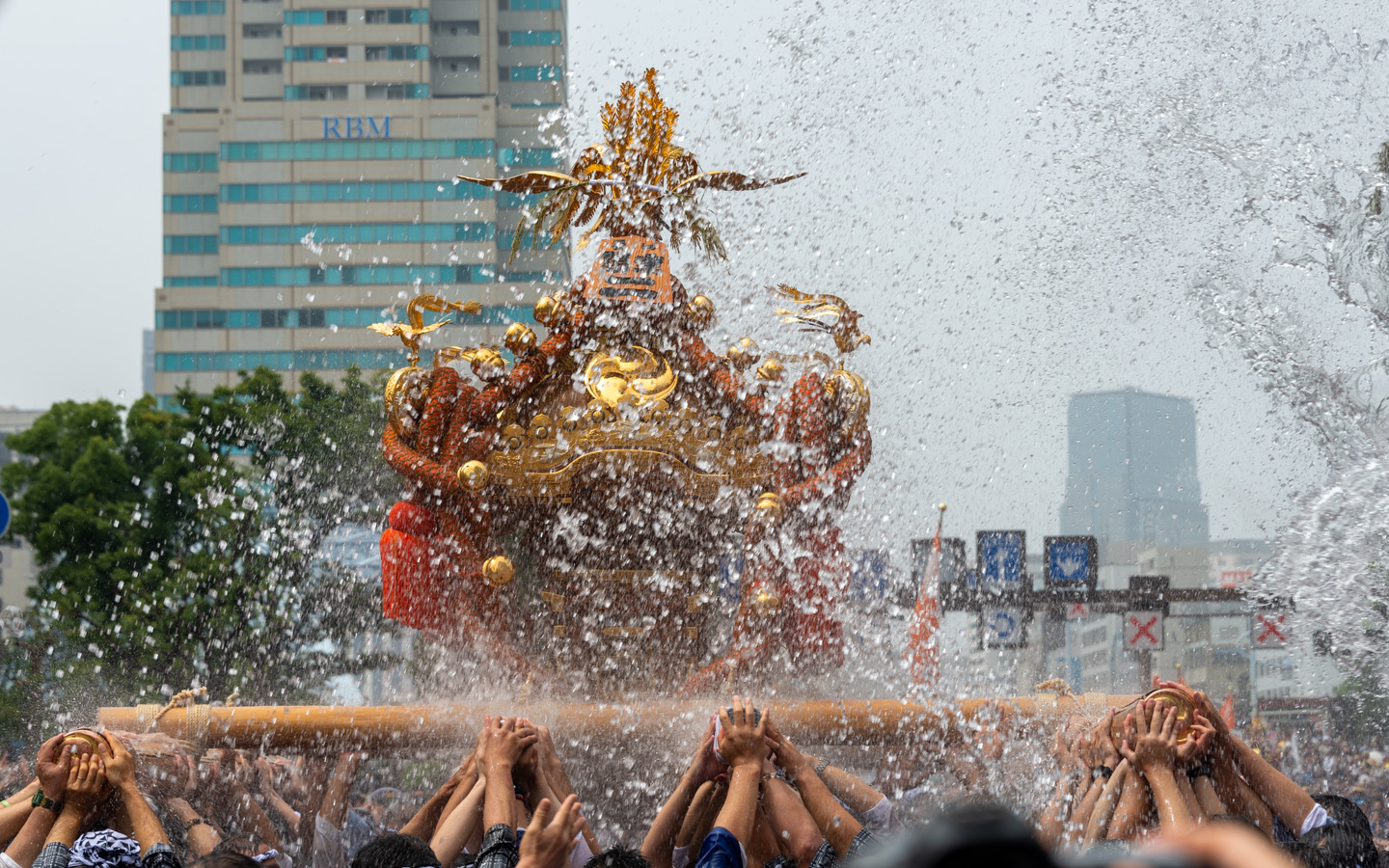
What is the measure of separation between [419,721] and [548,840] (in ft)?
9.72

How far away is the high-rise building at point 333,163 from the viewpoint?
38819mm

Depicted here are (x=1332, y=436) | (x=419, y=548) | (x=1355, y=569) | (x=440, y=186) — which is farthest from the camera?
(x=440, y=186)

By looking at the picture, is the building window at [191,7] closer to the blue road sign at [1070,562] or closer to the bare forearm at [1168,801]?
Result: the blue road sign at [1070,562]

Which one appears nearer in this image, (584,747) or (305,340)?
(584,747)

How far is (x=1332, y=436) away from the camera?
7.21 meters

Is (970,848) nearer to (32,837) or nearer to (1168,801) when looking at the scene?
(1168,801)

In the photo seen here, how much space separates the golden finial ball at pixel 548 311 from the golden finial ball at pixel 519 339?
0.13 metres

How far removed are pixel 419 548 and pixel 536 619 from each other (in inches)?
23.8

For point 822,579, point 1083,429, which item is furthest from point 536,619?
point 1083,429

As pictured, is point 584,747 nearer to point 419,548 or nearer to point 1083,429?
point 419,548

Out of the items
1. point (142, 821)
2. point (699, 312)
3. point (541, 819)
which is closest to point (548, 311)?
point (699, 312)

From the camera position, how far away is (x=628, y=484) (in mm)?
5711

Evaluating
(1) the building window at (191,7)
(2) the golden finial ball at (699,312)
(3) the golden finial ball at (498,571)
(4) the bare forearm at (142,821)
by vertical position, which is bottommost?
(4) the bare forearm at (142,821)

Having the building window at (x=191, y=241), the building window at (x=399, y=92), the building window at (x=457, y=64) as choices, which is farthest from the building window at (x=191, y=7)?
the building window at (x=457, y=64)
